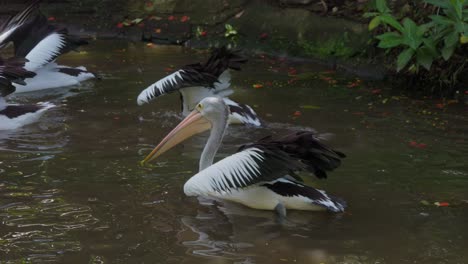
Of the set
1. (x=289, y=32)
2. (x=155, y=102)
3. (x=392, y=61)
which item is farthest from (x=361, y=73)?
(x=155, y=102)

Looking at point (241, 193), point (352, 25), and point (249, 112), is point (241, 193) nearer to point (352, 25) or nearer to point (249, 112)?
point (249, 112)

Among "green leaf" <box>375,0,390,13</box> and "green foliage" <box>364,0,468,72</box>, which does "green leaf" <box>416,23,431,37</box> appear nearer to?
"green foliage" <box>364,0,468,72</box>

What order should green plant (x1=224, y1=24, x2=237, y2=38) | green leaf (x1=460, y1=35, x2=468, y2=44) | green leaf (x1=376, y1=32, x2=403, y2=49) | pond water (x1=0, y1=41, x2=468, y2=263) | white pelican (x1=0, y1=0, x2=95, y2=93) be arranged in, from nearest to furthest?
pond water (x1=0, y1=41, x2=468, y2=263), green leaf (x1=460, y1=35, x2=468, y2=44), green leaf (x1=376, y1=32, x2=403, y2=49), white pelican (x1=0, y1=0, x2=95, y2=93), green plant (x1=224, y1=24, x2=237, y2=38)

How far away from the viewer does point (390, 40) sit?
721 centimetres

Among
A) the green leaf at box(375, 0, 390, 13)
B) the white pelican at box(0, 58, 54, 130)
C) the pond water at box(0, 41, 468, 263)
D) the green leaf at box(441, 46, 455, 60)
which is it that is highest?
the green leaf at box(375, 0, 390, 13)

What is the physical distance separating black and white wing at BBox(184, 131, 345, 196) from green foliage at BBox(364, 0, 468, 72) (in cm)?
279

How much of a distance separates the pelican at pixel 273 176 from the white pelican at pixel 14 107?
237 centimetres

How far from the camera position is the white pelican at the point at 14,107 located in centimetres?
625

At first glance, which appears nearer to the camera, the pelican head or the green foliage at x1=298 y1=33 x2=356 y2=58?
the pelican head

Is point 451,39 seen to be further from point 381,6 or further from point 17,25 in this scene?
point 17,25

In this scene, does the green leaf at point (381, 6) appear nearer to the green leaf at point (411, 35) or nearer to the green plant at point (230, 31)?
the green leaf at point (411, 35)

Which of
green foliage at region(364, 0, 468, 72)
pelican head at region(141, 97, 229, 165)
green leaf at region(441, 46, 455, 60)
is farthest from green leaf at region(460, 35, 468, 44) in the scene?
pelican head at region(141, 97, 229, 165)

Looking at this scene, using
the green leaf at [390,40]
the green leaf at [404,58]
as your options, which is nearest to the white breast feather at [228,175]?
the green leaf at [404,58]

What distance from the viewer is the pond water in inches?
162
